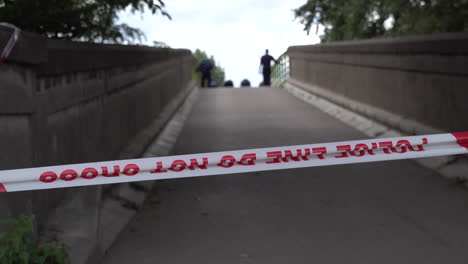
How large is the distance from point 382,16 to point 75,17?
16.7 meters

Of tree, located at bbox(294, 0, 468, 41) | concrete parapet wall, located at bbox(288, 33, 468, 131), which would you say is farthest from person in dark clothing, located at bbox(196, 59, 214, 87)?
concrete parapet wall, located at bbox(288, 33, 468, 131)

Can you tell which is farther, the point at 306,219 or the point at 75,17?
the point at 75,17

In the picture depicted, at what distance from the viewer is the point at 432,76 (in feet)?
35.2

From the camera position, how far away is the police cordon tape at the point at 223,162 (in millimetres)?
4974

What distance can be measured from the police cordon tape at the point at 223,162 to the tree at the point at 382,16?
10.8 m

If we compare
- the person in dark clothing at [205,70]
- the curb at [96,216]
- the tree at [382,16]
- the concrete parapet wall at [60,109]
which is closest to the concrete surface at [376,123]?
the tree at [382,16]

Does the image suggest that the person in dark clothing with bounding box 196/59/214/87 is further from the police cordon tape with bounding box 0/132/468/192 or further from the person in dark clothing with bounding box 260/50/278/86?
the police cordon tape with bounding box 0/132/468/192

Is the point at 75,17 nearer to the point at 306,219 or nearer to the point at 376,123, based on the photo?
the point at 306,219

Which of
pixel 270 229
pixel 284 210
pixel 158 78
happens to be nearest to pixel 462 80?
pixel 284 210

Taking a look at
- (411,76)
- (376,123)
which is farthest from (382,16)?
(411,76)

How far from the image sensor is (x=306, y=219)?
23.5 ft

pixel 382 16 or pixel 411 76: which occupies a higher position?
pixel 382 16

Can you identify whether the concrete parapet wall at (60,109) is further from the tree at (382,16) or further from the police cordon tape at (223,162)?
the tree at (382,16)

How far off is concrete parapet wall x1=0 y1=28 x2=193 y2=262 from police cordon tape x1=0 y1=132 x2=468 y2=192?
0.32 m
